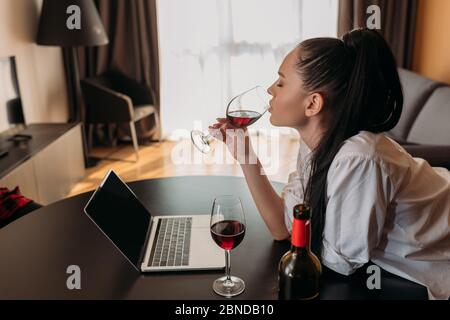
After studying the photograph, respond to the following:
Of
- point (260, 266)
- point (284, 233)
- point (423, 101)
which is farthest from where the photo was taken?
point (423, 101)

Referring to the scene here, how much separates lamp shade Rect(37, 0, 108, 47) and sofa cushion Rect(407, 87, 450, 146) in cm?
238

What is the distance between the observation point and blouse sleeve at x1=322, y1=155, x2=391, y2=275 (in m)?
0.93

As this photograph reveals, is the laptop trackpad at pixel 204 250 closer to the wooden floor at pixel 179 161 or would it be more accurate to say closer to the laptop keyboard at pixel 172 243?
the laptop keyboard at pixel 172 243

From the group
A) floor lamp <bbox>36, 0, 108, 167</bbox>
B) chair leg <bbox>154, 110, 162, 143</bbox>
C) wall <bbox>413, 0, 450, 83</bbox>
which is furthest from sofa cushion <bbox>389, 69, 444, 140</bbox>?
floor lamp <bbox>36, 0, 108, 167</bbox>

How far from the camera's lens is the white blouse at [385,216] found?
3.07 feet

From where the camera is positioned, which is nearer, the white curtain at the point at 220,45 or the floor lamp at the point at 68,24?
the floor lamp at the point at 68,24

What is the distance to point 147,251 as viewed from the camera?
1047 mm

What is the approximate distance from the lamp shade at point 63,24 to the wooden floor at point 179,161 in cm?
103

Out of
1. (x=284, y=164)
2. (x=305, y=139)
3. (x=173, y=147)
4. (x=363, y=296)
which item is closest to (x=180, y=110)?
(x=173, y=147)

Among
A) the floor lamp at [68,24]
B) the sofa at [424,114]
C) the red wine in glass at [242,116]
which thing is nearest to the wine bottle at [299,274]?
the red wine in glass at [242,116]

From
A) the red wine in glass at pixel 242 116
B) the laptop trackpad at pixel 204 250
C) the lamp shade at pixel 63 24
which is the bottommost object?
the laptop trackpad at pixel 204 250

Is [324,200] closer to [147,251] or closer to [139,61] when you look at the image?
[147,251]

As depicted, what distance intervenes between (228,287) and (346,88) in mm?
519

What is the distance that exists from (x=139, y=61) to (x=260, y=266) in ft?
11.7
